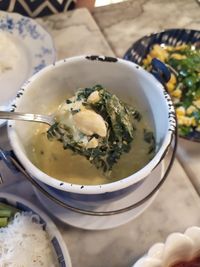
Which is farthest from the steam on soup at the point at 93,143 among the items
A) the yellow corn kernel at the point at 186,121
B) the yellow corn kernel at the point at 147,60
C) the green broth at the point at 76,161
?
the yellow corn kernel at the point at 147,60

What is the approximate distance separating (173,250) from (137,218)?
174mm

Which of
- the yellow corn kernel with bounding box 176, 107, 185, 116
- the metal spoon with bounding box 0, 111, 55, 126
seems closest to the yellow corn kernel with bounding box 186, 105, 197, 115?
the yellow corn kernel with bounding box 176, 107, 185, 116

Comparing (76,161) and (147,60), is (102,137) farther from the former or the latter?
(147,60)

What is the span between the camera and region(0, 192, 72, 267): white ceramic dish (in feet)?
2.01

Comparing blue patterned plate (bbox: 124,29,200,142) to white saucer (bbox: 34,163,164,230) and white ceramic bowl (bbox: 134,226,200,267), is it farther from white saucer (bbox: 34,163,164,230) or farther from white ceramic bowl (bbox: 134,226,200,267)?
white ceramic bowl (bbox: 134,226,200,267)

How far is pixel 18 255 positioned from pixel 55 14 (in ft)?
2.05

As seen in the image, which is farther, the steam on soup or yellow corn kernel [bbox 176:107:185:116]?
yellow corn kernel [bbox 176:107:185:116]

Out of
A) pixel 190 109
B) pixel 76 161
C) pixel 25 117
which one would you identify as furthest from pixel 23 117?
pixel 190 109

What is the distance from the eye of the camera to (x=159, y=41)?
93 cm

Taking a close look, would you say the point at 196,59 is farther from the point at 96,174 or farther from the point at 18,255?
the point at 18,255

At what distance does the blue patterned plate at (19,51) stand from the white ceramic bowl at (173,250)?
0.48 meters

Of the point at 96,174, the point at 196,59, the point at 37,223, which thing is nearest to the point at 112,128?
the point at 96,174

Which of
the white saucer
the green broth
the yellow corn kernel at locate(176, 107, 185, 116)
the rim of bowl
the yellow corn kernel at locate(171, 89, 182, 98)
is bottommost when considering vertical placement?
the white saucer

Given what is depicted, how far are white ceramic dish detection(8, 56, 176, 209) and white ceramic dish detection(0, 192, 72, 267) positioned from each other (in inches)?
1.8
